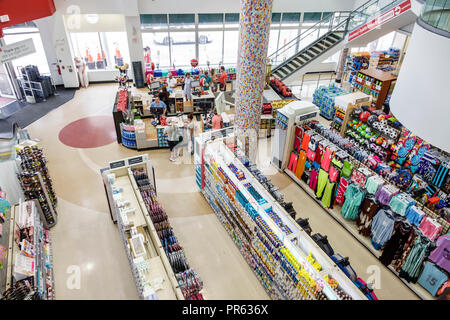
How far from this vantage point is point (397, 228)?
19.8ft

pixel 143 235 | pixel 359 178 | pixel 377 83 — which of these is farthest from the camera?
pixel 377 83

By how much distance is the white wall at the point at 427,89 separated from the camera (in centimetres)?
350

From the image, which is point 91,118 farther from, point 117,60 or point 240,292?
point 240,292

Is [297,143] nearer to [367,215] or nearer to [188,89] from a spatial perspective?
[367,215]

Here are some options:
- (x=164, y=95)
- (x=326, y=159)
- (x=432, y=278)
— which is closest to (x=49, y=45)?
(x=164, y=95)

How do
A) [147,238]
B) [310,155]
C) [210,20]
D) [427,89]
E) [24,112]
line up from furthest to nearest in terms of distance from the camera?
[210,20], [24,112], [310,155], [147,238], [427,89]

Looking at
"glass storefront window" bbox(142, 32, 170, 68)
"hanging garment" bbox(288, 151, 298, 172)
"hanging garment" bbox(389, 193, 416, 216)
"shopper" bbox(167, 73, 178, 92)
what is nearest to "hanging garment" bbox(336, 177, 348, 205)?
"hanging garment" bbox(389, 193, 416, 216)

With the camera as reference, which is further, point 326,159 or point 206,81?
point 206,81

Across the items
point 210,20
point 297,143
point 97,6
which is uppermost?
point 97,6

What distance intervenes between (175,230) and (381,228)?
450 cm

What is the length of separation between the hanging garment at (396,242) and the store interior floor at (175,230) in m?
0.31

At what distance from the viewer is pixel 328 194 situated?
25.4 ft

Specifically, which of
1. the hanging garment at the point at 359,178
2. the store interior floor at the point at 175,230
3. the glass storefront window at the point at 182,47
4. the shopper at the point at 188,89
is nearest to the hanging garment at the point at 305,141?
the store interior floor at the point at 175,230

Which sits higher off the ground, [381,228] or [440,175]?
[440,175]
